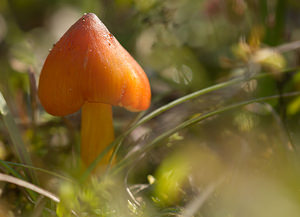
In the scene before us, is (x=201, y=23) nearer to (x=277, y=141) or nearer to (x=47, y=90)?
(x=277, y=141)

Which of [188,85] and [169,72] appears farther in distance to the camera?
[169,72]

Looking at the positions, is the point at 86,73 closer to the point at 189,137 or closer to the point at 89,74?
the point at 89,74

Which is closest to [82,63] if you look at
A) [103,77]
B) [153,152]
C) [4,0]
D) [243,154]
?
[103,77]

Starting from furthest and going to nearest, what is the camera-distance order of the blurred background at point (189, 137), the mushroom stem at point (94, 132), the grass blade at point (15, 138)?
the mushroom stem at point (94, 132) < the grass blade at point (15, 138) < the blurred background at point (189, 137)

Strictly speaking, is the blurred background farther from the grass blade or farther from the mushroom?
the mushroom

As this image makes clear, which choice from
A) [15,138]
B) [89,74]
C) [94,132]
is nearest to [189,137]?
[94,132]

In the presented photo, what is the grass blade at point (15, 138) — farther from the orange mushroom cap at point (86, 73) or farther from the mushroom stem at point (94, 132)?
the mushroom stem at point (94, 132)

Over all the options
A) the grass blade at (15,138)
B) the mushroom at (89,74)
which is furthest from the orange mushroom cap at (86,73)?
the grass blade at (15,138)
